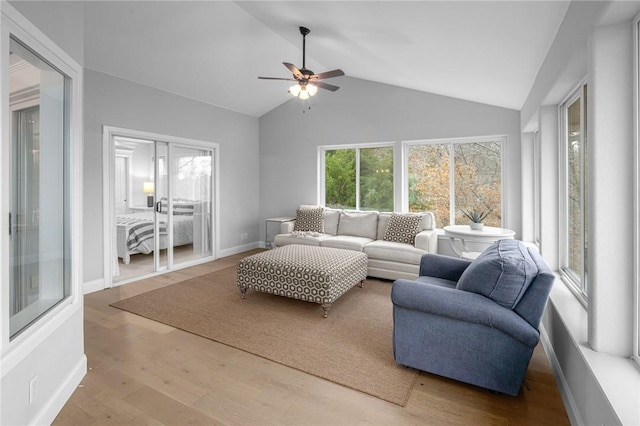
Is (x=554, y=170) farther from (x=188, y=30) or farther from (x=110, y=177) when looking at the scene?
(x=110, y=177)

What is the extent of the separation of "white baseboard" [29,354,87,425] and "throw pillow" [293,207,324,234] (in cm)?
387

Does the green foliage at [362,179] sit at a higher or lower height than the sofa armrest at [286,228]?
higher

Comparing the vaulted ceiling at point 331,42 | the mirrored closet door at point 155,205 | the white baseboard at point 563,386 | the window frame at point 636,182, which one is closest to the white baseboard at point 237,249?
the mirrored closet door at point 155,205

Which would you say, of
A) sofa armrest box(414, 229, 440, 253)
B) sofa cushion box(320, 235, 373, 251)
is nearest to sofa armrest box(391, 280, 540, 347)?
sofa armrest box(414, 229, 440, 253)

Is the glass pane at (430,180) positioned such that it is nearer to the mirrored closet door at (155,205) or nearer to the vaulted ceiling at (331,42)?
the vaulted ceiling at (331,42)

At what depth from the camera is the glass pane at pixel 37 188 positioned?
5.42 feet

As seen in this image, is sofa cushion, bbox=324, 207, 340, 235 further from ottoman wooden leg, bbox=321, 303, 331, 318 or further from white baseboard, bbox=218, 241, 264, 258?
ottoman wooden leg, bbox=321, 303, 331, 318

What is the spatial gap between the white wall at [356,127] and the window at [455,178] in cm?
17

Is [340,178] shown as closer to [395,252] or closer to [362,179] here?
[362,179]

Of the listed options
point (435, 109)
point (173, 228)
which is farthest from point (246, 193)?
point (435, 109)

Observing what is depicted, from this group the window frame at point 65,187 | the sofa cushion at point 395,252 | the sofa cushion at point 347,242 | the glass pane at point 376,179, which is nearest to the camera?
the window frame at point 65,187

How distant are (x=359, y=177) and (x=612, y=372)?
4761 millimetres

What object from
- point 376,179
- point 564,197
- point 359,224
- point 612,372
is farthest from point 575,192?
point 376,179

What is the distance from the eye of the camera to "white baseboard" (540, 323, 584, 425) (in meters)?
1.74
